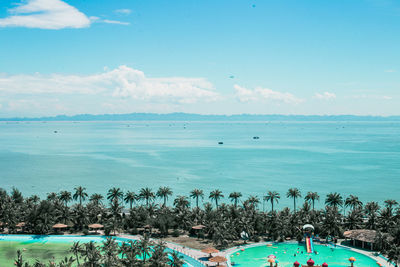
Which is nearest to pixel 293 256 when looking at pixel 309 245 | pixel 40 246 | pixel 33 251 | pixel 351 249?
pixel 309 245

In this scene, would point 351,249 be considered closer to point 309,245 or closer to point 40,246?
point 309,245

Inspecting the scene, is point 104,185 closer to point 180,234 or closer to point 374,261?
point 180,234

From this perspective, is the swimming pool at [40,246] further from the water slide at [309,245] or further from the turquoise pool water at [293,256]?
the water slide at [309,245]

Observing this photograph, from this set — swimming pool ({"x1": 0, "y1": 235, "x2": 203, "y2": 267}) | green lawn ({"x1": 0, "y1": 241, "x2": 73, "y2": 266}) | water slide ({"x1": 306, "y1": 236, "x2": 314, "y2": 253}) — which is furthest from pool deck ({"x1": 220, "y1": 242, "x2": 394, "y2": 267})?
green lawn ({"x1": 0, "y1": 241, "x2": 73, "y2": 266})

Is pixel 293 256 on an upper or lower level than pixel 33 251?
lower

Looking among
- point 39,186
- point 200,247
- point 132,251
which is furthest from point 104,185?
point 132,251
